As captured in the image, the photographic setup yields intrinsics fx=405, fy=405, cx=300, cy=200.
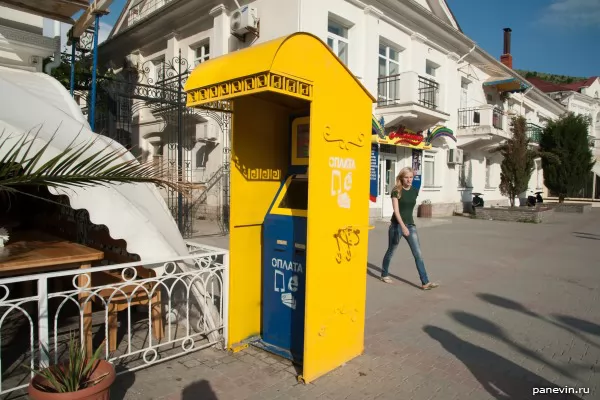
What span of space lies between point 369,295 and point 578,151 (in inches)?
904

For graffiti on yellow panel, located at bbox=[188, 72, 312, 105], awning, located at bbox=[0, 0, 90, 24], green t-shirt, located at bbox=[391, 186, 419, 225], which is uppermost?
awning, located at bbox=[0, 0, 90, 24]

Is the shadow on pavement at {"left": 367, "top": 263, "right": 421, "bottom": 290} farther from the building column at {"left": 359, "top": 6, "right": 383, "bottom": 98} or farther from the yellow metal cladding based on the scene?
the building column at {"left": 359, "top": 6, "right": 383, "bottom": 98}

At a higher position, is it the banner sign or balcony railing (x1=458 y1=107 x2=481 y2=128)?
balcony railing (x1=458 y1=107 x2=481 y2=128)

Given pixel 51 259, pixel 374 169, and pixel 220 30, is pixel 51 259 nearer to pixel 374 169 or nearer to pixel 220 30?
pixel 220 30

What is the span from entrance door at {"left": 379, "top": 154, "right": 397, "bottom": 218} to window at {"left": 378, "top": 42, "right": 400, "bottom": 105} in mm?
2146

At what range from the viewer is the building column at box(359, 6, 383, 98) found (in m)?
13.2

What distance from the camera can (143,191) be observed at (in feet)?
13.1

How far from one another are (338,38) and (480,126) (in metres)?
9.25

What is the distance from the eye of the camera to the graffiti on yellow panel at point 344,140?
316cm

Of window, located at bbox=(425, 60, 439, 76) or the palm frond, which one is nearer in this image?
the palm frond

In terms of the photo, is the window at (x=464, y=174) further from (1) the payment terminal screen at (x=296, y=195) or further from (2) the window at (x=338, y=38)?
(1) the payment terminal screen at (x=296, y=195)

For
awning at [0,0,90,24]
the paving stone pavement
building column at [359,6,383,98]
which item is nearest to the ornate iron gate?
awning at [0,0,90,24]

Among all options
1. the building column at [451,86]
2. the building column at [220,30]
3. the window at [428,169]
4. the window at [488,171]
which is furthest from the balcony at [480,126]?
the building column at [220,30]

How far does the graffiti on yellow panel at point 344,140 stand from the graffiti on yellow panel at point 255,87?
1.05 feet
